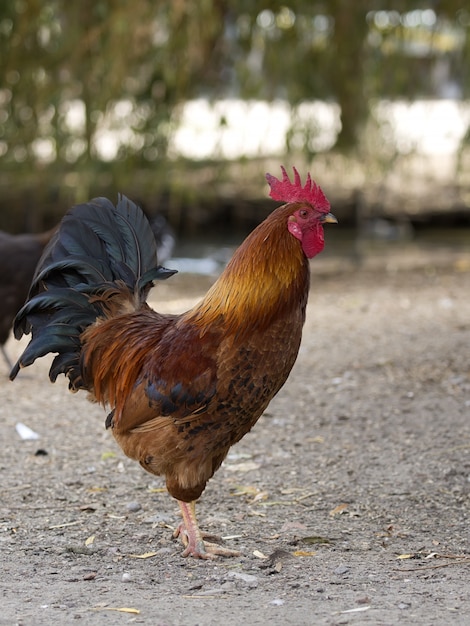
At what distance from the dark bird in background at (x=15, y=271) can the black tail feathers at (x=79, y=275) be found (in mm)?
2425

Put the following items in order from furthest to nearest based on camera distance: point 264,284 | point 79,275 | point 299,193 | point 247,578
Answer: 1. point 79,275
2. point 299,193
3. point 264,284
4. point 247,578

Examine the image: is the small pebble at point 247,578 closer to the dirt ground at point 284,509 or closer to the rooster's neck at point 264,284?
the dirt ground at point 284,509

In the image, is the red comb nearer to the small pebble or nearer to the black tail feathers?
the black tail feathers

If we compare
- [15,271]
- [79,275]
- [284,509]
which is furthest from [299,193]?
[15,271]

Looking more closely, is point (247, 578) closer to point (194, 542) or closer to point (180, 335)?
point (194, 542)

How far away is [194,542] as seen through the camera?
4.38 m

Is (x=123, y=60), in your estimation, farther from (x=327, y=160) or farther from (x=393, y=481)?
(x=393, y=481)

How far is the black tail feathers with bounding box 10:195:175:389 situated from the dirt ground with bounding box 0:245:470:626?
83 centimetres

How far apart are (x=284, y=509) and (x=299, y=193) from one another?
1.69m

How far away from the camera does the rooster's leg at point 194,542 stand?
4.35 meters

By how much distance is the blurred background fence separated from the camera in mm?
10156

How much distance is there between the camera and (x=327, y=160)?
11773 millimetres

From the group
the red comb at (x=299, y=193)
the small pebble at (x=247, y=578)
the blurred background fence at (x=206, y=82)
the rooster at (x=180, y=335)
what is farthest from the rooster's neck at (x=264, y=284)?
the blurred background fence at (x=206, y=82)

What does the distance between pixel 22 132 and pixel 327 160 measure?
3752 millimetres
